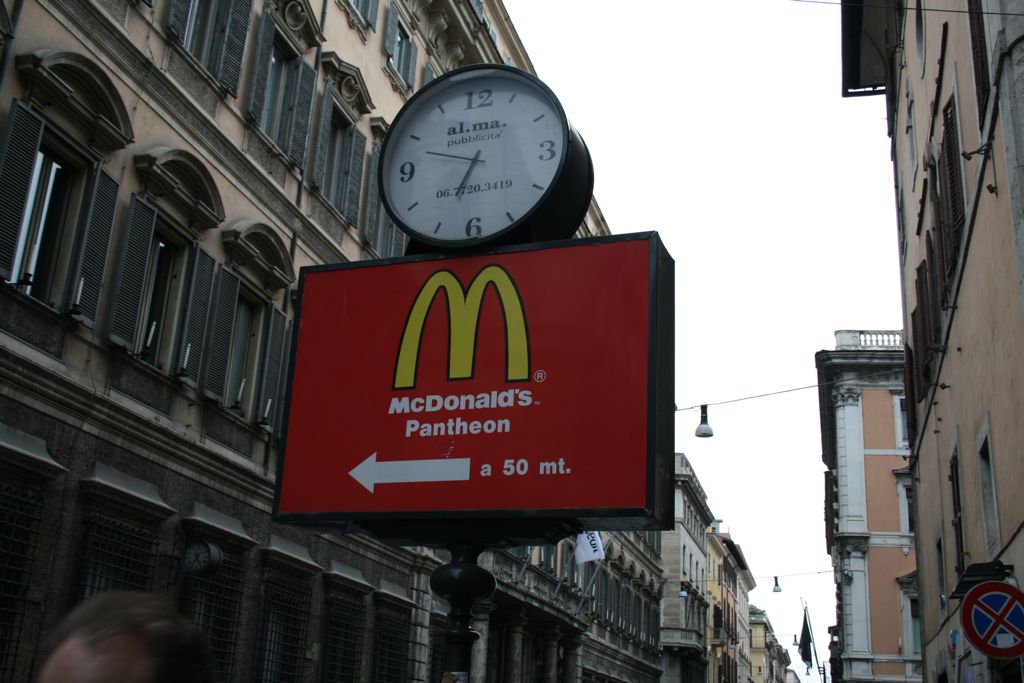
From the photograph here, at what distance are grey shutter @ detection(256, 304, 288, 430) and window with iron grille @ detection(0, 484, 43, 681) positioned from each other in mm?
4796

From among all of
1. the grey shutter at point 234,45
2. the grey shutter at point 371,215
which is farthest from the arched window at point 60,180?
the grey shutter at point 371,215

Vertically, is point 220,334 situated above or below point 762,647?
below

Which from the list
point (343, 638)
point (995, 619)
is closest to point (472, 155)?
point (995, 619)

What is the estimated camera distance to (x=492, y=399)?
429cm

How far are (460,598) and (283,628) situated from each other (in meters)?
10.8

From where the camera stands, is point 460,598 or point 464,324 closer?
point 460,598

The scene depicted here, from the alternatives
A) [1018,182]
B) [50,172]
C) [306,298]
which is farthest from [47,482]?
[1018,182]

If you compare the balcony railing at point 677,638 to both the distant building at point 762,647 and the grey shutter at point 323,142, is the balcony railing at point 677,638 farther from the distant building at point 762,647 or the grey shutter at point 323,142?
the distant building at point 762,647

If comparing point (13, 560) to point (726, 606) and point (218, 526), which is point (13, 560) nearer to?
point (218, 526)

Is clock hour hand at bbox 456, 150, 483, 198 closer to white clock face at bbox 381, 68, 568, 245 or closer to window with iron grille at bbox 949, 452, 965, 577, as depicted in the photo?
white clock face at bbox 381, 68, 568, 245

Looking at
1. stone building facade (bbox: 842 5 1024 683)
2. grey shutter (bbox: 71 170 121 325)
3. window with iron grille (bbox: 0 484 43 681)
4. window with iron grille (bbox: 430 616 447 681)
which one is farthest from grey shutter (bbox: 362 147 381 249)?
window with iron grille (bbox: 0 484 43 681)

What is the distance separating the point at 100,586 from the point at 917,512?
1664 centimetres

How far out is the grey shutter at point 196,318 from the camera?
12117mm

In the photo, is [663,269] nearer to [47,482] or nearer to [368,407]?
[368,407]
